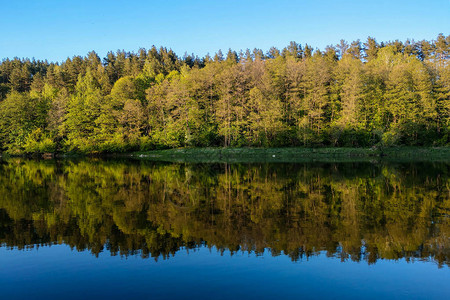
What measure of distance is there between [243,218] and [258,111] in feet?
167

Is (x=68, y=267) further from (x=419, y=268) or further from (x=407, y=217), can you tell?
(x=407, y=217)

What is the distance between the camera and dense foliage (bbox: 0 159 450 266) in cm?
1097

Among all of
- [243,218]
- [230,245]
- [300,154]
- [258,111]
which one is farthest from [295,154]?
[230,245]

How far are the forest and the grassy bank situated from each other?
7.66ft

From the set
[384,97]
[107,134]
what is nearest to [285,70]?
[384,97]

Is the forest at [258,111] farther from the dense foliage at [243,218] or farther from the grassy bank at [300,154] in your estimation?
the dense foliage at [243,218]

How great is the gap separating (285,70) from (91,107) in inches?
1600

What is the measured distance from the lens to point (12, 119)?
7119 cm

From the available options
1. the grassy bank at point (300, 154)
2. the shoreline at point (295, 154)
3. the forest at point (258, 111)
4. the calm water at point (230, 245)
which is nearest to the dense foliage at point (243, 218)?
the calm water at point (230, 245)

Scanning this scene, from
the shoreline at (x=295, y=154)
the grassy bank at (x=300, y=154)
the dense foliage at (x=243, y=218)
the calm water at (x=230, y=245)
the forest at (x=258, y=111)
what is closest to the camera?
the calm water at (x=230, y=245)

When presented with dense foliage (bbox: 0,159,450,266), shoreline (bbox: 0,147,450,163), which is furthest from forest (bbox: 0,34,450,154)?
dense foliage (bbox: 0,159,450,266)

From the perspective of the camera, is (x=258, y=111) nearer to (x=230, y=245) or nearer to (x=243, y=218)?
(x=243, y=218)

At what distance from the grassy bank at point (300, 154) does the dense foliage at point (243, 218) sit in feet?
87.3

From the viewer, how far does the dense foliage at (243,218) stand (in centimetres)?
1097
